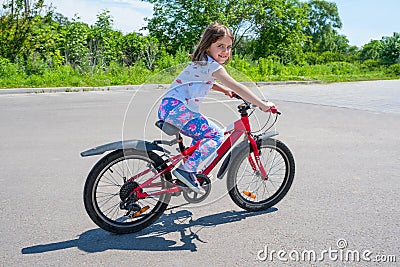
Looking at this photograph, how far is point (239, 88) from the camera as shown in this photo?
352 centimetres

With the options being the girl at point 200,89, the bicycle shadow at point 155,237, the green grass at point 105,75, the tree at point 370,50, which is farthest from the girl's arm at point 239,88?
the tree at point 370,50

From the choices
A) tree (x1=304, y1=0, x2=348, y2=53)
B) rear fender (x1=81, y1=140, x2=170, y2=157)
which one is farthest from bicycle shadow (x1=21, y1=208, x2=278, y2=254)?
tree (x1=304, y1=0, x2=348, y2=53)

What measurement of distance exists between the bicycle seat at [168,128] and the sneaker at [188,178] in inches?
12.3

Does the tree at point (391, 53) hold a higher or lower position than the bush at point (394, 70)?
higher

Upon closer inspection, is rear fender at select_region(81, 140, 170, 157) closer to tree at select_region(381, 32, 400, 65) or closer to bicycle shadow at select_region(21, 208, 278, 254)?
bicycle shadow at select_region(21, 208, 278, 254)

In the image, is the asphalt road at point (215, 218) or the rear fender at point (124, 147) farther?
the rear fender at point (124, 147)

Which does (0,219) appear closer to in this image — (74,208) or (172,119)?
(74,208)

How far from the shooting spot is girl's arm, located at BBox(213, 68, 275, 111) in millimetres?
3508

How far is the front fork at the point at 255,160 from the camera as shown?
393 cm

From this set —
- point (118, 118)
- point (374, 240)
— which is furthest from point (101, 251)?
point (118, 118)

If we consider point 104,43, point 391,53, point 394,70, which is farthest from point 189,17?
point 391,53

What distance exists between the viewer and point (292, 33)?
30969 millimetres

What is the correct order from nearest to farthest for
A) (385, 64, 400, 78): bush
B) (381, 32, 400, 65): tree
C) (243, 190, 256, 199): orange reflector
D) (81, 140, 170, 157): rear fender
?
(81, 140, 170, 157): rear fender → (243, 190, 256, 199): orange reflector → (385, 64, 400, 78): bush → (381, 32, 400, 65): tree

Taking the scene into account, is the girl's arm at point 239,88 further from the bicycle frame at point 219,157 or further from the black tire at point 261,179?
the black tire at point 261,179
